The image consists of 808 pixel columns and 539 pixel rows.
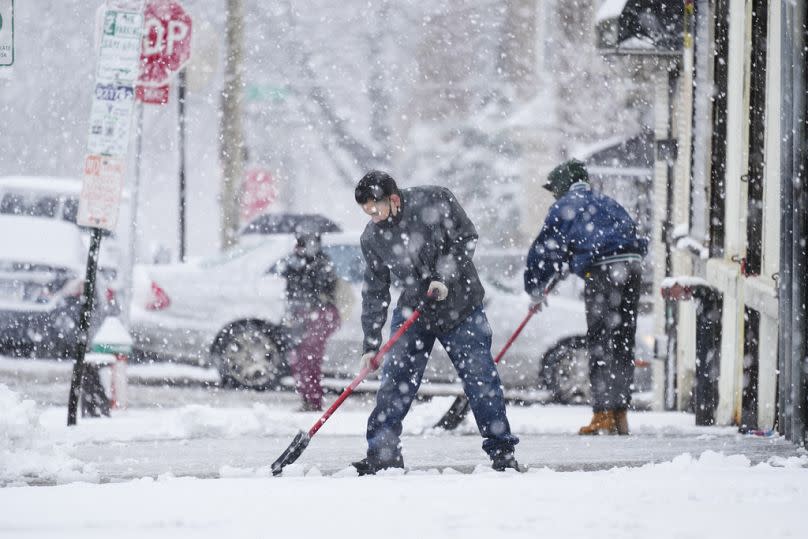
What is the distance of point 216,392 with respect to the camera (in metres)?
12.8

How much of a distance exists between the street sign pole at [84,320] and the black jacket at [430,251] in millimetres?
2944

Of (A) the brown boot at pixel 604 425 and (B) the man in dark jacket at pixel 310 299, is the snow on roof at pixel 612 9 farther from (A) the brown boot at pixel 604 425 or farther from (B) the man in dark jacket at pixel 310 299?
(A) the brown boot at pixel 604 425

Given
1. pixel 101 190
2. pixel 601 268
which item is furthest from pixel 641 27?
pixel 101 190

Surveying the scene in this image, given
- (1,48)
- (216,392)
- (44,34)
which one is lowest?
(216,392)

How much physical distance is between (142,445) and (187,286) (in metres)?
4.86

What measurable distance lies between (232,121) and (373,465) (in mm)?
17639

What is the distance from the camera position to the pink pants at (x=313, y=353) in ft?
35.3

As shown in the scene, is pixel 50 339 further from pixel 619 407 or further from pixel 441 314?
pixel 441 314

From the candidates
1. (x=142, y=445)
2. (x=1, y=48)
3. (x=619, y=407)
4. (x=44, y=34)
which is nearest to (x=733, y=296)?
(x=619, y=407)

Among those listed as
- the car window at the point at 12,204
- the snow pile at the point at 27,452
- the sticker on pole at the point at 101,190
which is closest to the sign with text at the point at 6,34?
the sticker on pole at the point at 101,190

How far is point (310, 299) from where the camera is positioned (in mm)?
10734

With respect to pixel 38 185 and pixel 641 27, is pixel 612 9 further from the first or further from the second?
pixel 38 185

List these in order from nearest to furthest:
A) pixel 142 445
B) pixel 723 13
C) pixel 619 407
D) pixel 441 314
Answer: pixel 441 314, pixel 142 445, pixel 619 407, pixel 723 13

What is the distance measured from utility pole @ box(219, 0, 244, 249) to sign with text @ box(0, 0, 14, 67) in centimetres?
1468
